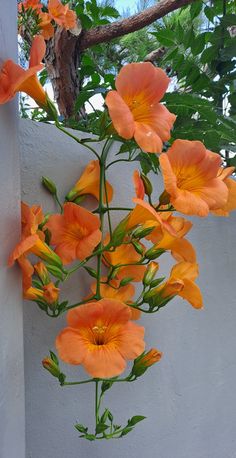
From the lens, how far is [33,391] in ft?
2.83

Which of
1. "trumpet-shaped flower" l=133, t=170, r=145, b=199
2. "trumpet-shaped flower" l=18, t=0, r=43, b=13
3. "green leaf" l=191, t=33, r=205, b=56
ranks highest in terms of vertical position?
"trumpet-shaped flower" l=18, t=0, r=43, b=13

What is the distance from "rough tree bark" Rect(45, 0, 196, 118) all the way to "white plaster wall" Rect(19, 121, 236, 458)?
0.99 meters

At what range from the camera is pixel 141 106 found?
78 centimetres

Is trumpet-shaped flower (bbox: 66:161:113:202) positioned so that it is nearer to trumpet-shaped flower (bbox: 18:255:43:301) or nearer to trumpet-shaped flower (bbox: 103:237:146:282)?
trumpet-shaped flower (bbox: 103:237:146:282)

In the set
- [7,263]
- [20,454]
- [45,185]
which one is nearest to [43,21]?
[45,185]

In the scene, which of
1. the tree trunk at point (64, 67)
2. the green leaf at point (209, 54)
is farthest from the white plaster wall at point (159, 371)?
the tree trunk at point (64, 67)

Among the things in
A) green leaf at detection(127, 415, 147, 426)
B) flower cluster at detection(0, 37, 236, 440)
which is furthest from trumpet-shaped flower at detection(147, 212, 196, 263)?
green leaf at detection(127, 415, 147, 426)

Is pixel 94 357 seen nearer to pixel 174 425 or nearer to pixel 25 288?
pixel 25 288

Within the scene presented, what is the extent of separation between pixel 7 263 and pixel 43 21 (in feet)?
4.94

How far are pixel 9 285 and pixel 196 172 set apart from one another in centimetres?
37

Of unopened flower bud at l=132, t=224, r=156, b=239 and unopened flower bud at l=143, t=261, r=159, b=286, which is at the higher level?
unopened flower bud at l=132, t=224, r=156, b=239

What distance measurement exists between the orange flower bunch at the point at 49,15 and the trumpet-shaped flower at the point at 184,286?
1.24 meters

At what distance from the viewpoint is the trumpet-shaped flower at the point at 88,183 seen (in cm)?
91

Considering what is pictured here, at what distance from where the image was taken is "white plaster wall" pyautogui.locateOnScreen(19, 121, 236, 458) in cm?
88
